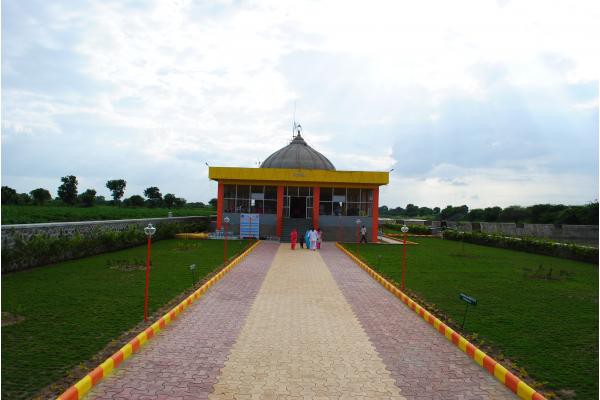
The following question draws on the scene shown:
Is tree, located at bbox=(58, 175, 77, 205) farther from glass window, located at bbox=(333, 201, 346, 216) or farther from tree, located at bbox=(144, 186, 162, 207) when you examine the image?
glass window, located at bbox=(333, 201, 346, 216)

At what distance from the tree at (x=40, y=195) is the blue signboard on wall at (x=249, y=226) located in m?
35.2

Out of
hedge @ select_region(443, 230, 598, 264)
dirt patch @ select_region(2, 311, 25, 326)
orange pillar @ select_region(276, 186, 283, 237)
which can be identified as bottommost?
dirt patch @ select_region(2, 311, 25, 326)

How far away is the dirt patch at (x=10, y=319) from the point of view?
25.1ft

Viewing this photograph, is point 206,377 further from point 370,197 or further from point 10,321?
point 370,197

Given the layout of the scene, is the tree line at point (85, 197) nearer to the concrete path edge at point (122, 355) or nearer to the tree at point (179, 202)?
the tree at point (179, 202)

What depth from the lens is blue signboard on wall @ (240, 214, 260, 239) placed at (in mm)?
29859

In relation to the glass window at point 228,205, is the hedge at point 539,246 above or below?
below

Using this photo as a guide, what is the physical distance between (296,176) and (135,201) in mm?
51403

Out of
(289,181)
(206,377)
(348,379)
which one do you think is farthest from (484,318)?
(289,181)

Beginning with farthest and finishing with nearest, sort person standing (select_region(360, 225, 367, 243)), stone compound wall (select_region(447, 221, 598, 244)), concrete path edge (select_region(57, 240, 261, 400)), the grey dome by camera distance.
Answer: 1. the grey dome
2. stone compound wall (select_region(447, 221, 598, 244))
3. person standing (select_region(360, 225, 367, 243))
4. concrete path edge (select_region(57, 240, 261, 400))

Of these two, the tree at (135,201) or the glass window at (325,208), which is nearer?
the glass window at (325,208)

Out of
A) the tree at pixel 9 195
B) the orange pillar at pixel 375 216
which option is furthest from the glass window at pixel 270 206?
the tree at pixel 9 195

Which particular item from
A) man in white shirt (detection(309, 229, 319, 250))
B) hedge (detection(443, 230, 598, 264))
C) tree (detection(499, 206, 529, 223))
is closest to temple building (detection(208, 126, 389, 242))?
man in white shirt (detection(309, 229, 319, 250))

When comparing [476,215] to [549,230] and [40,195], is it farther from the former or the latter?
[40,195]
